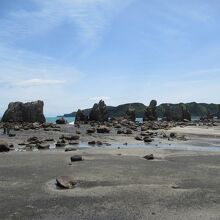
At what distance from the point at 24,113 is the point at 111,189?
80.6 m

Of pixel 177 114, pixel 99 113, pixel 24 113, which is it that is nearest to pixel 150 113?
pixel 177 114

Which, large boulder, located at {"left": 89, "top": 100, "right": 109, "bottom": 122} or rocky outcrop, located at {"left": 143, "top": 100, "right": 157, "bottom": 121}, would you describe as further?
rocky outcrop, located at {"left": 143, "top": 100, "right": 157, "bottom": 121}

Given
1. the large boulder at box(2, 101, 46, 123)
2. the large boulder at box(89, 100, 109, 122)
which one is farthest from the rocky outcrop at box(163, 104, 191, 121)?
the large boulder at box(2, 101, 46, 123)

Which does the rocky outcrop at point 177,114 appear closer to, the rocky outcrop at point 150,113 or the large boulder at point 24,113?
the rocky outcrop at point 150,113

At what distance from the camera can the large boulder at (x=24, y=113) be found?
309 feet

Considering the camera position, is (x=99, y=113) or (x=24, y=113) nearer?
(x=24, y=113)

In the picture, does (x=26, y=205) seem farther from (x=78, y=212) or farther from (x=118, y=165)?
(x=118, y=165)

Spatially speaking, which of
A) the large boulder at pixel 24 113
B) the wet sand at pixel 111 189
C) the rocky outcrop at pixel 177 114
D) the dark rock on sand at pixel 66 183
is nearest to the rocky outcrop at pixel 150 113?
the rocky outcrop at pixel 177 114

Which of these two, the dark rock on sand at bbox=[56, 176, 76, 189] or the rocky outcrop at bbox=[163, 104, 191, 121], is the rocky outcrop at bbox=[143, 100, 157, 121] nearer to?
the rocky outcrop at bbox=[163, 104, 191, 121]

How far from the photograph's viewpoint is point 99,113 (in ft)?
371

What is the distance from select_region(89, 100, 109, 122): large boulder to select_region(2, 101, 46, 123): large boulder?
20.8 m

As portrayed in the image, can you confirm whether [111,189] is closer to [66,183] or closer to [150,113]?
[66,183]

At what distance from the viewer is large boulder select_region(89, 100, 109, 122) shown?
11300 cm

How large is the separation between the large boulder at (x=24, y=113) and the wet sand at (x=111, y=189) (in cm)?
6922
